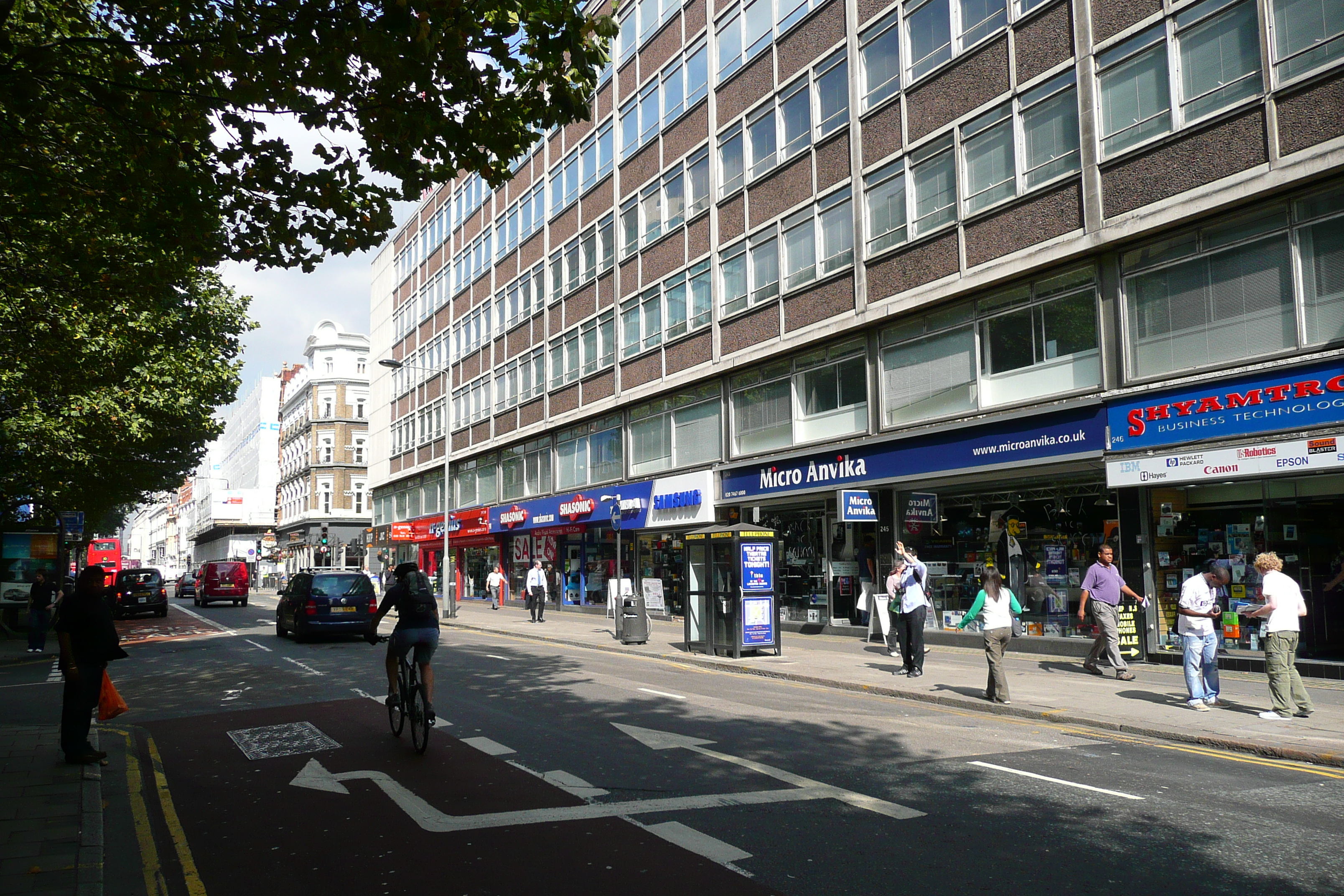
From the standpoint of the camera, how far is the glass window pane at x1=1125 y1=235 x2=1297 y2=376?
14.1m

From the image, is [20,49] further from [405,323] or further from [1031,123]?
[405,323]

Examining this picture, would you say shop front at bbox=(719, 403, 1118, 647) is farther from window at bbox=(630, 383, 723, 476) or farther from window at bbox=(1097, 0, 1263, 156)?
window at bbox=(1097, 0, 1263, 156)

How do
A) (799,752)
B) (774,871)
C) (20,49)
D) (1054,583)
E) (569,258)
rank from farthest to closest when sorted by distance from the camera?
1. (569,258)
2. (1054,583)
3. (799,752)
4. (20,49)
5. (774,871)

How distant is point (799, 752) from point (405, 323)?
5279 cm

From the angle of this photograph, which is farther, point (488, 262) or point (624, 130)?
point (488, 262)

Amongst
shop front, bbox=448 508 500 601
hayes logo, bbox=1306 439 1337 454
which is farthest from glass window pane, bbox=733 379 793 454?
shop front, bbox=448 508 500 601

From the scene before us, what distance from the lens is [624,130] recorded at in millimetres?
33281

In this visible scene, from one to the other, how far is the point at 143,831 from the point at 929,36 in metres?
19.8

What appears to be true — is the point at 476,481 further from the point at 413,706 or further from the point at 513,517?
the point at 413,706


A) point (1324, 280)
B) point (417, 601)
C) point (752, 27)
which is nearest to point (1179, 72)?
point (1324, 280)

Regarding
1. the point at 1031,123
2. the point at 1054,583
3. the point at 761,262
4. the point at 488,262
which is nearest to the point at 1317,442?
the point at 1054,583

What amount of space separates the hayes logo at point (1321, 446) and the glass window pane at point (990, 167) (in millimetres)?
7104

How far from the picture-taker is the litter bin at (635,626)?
835 inches

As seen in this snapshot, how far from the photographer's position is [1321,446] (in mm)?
13164
